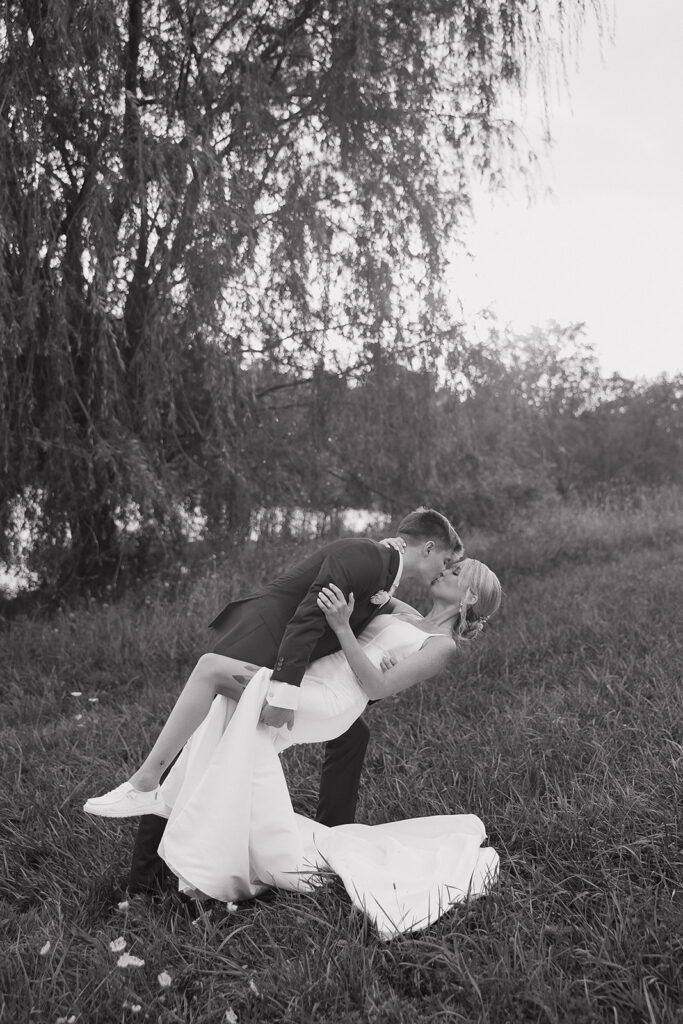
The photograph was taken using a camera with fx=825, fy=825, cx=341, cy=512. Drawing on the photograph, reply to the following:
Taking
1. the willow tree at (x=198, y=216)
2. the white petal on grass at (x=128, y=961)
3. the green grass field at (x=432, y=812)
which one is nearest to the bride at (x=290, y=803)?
the green grass field at (x=432, y=812)

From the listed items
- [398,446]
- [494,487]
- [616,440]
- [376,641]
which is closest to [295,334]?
[398,446]

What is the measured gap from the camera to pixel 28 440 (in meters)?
7.24

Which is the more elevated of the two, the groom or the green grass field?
the groom

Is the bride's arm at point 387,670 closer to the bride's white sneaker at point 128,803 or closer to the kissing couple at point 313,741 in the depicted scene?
the kissing couple at point 313,741

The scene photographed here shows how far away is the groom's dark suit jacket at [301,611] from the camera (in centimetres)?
309

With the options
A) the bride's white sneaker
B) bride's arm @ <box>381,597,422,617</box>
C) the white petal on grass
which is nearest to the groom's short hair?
bride's arm @ <box>381,597,422,617</box>

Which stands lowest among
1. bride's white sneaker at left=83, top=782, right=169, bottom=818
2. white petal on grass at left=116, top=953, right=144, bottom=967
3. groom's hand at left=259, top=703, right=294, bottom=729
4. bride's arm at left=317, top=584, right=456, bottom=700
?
white petal on grass at left=116, top=953, right=144, bottom=967

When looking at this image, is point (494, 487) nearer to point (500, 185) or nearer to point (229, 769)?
point (500, 185)

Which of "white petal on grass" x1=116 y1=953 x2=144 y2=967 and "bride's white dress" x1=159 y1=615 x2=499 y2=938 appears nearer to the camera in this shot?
"white petal on grass" x1=116 y1=953 x2=144 y2=967

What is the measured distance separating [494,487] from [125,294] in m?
6.00

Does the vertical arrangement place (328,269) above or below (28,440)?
above

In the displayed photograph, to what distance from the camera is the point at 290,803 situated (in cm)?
308

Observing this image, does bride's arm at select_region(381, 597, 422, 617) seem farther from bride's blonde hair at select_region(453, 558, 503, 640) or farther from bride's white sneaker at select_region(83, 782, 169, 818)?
bride's white sneaker at select_region(83, 782, 169, 818)

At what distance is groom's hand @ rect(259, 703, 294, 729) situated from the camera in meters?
3.06
